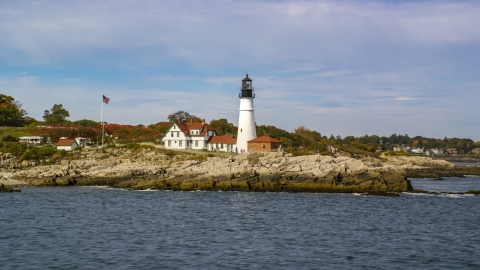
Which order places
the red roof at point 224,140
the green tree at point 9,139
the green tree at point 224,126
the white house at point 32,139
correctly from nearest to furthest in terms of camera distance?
1. the red roof at point 224,140
2. the green tree at point 9,139
3. the white house at point 32,139
4. the green tree at point 224,126

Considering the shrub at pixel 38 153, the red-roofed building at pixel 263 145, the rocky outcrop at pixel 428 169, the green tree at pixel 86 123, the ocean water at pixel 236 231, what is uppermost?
the green tree at pixel 86 123

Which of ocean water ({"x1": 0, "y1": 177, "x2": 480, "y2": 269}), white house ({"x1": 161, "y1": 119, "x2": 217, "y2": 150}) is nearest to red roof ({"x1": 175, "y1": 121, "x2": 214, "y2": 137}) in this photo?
white house ({"x1": 161, "y1": 119, "x2": 217, "y2": 150})

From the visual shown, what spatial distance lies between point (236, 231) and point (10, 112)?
60174mm

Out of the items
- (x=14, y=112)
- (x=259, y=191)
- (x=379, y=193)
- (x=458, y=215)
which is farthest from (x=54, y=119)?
(x=458, y=215)

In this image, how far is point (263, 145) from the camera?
49.2 m

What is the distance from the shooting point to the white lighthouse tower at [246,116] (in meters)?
49.6

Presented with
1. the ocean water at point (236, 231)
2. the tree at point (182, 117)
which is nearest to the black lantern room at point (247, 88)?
the ocean water at point (236, 231)

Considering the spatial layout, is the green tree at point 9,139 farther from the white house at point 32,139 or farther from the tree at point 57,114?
the tree at point 57,114

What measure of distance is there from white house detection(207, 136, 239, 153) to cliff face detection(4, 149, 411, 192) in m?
9.12

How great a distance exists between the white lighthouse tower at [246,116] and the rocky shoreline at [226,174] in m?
6.06

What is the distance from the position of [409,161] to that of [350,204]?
46.2m

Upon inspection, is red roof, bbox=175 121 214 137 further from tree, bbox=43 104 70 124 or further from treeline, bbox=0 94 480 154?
tree, bbox=43 104 70 124

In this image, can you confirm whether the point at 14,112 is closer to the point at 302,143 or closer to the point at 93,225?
the point at 302,143

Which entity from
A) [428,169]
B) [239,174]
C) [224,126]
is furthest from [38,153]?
[428,169]
